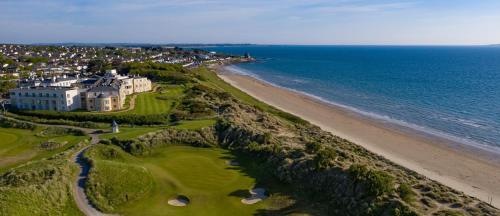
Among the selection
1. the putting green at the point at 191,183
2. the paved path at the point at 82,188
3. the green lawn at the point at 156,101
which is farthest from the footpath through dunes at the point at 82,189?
the green lawn at the point at 156,101

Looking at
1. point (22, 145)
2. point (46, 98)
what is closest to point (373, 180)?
point (22, 145)

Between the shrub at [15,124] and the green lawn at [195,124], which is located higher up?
the green lawn at [195,124]

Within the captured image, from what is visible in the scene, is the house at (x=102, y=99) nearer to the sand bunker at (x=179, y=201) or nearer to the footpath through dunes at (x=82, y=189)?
the footpath through dunes at (x=82, y=189)

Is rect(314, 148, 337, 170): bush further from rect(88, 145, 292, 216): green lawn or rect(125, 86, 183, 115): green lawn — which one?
rect(125, 86, 183, 115): green lawn

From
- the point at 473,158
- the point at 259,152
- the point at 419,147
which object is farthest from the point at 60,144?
the point at 473,158

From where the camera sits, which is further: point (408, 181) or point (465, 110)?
point (465, 110)

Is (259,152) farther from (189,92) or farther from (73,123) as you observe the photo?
(189,92)
